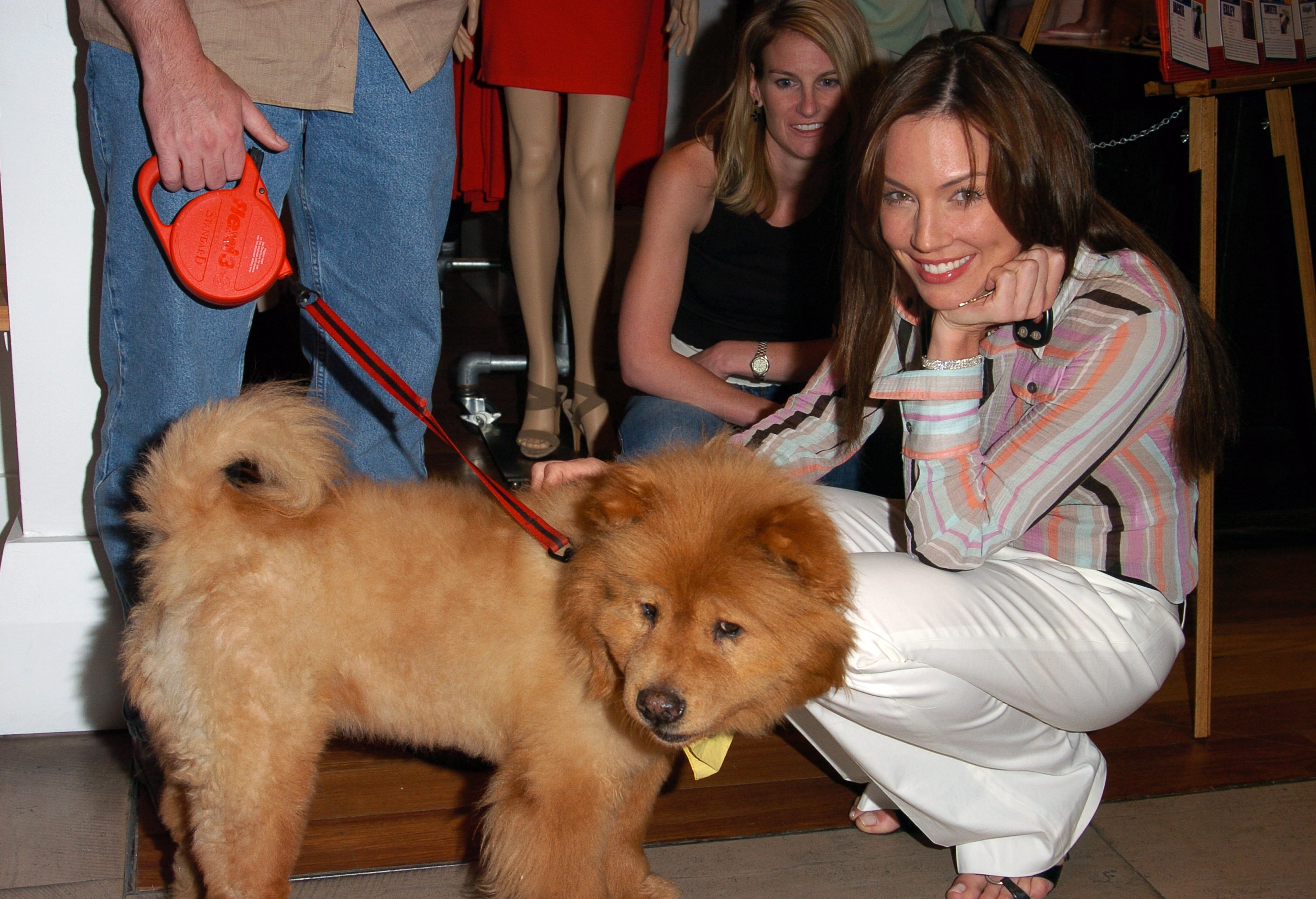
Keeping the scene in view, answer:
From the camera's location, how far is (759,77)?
2611 mm

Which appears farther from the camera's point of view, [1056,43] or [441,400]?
[441,400]

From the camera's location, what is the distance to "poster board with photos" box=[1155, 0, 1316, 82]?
2.73 m

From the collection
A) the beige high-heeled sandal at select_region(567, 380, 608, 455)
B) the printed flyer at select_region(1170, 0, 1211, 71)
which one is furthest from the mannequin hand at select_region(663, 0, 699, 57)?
the printed flyer at select_region(1170, 0, 1211, 71)

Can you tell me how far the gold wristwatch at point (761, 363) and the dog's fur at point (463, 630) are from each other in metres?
1.09

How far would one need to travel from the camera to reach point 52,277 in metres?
2.21

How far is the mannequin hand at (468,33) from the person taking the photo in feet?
10.1

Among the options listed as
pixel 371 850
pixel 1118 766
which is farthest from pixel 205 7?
pixel 1118 766

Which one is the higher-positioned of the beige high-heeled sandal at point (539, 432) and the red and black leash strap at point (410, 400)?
the red and black leash strap at point (410, 400)

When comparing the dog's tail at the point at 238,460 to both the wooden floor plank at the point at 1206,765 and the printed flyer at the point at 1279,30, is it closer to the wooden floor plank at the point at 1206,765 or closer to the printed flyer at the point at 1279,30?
the wooden floor plank at the point at 1206,765

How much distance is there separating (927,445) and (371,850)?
138 cm

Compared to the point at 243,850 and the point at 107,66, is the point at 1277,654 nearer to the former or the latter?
the point at 243,850

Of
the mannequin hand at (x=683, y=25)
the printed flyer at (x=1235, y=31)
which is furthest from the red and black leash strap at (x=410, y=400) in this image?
the printed flyer at (x=1235, y=31)

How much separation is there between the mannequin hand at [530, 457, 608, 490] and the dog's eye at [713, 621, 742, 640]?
454mm

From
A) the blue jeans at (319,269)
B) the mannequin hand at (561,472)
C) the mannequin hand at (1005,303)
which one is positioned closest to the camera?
the mannequin hand at (1005,303)
